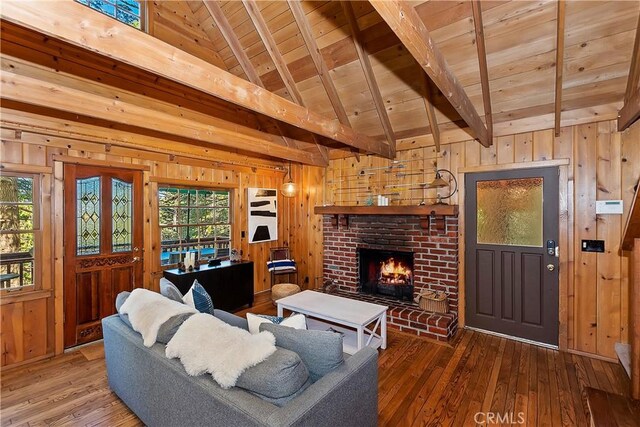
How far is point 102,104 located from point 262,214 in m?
3.12

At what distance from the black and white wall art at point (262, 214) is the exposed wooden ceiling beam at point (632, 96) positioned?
15.5 feet

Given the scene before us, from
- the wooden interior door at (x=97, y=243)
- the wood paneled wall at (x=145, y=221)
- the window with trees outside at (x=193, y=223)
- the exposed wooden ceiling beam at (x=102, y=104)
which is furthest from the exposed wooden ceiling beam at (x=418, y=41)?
the window with trees outside at (x=193, y=223)

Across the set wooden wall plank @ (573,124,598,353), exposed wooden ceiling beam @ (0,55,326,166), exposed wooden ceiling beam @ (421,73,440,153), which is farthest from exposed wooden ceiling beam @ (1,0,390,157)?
wooden wall plank @ (573,124,598,353)

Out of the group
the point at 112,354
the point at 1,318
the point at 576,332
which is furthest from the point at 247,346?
the point at 576,332

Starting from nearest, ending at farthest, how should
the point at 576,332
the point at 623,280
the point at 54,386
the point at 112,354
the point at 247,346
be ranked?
1. the point at 247,346
2. the point at 112,354
3. the point at 54,386
4. the point at 623,280
5. the point at 576,332

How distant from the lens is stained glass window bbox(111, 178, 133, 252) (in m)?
3.65

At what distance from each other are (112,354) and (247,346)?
157cm

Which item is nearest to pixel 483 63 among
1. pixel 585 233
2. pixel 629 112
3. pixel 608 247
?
pixel 629 112

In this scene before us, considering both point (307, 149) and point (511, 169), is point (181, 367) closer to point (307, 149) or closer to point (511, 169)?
point (511, 169)

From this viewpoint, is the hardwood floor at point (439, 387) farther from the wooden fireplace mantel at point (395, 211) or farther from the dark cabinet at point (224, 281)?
the wooden fireplace mantel at point (395, 211)

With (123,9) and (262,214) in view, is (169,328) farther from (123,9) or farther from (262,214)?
(123,9)

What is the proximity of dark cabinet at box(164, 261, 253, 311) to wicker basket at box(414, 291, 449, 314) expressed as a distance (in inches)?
103

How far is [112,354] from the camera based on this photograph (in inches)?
93.7

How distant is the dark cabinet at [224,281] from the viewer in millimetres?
3895
